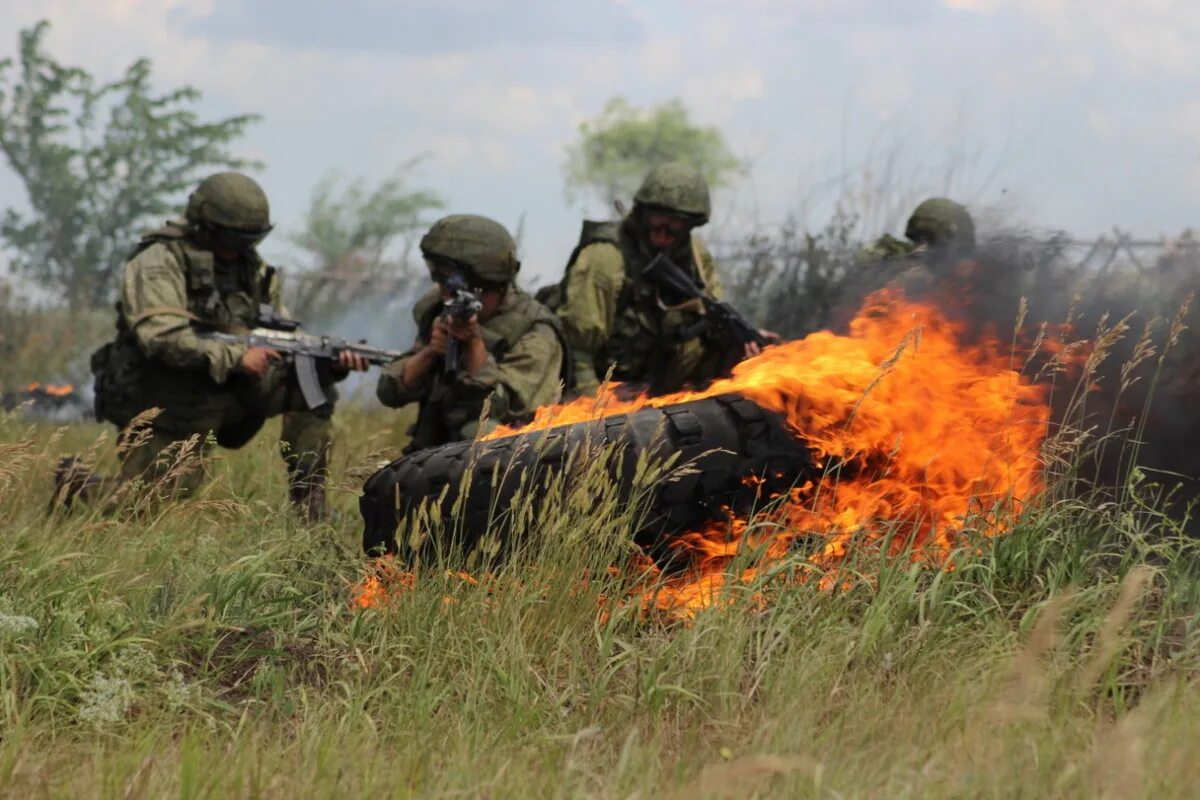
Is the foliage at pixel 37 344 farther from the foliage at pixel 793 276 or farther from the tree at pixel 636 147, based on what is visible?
the tree at pixel 636 147

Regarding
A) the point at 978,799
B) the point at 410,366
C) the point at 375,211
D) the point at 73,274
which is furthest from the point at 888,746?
the point at 375,211

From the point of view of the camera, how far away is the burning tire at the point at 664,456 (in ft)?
14.6

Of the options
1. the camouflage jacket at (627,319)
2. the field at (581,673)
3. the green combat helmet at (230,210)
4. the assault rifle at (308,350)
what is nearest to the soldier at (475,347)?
A: the assault rifle at (308,350)

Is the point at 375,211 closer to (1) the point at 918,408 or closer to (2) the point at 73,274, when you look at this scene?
(2) the point at 73,274

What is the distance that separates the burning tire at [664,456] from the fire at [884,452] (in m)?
0.06

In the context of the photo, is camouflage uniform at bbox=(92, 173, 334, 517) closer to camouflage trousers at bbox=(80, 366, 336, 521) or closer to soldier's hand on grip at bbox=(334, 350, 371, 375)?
camouflage trousers at bbox=(80, 366, 336, 521)

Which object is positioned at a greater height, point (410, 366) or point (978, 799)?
point (410, 366)

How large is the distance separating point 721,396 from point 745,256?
7.81 metres

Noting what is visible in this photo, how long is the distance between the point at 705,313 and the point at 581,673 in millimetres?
4246

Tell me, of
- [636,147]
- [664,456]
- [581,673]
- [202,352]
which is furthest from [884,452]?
[636,147]

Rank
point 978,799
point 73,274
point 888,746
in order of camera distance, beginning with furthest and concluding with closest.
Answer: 1. point 73,274
2. point 888,746
3. point 978,799

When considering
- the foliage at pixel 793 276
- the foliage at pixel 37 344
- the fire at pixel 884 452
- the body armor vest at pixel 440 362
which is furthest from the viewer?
the foliage at pixel 37 344

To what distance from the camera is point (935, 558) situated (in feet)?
14.0

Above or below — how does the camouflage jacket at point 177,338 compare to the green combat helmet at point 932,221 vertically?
below
